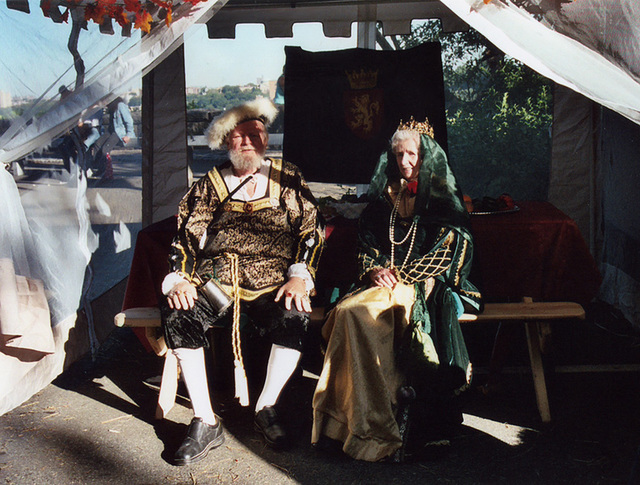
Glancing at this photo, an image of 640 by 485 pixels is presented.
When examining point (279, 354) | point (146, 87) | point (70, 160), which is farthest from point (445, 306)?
point (146, 87)

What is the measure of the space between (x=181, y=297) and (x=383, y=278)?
1.02m

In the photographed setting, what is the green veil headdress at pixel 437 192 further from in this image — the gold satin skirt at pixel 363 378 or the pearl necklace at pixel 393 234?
the gold satin skirt at pixel 363 378

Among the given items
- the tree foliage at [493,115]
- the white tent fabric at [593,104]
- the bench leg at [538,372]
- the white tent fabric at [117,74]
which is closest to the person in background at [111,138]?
the white tent fabric at [117,74]

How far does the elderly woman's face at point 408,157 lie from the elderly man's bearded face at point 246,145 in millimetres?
775

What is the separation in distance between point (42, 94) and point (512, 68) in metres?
5.11

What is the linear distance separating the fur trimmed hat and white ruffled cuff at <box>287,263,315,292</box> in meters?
0.85

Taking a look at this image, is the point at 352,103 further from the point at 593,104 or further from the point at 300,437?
the point at 300,437

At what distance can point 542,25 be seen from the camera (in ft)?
9.43

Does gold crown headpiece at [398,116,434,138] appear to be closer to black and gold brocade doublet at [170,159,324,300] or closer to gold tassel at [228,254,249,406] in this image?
black and gold brocade doublet at [170,159,324,300]

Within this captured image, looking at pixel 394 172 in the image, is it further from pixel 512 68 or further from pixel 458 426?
pixel 512 68

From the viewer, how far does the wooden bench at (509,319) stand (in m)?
3.32

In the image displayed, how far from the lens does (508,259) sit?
391 cm

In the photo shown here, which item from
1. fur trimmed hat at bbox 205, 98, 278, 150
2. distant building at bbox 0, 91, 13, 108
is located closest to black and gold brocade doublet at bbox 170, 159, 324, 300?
fur trimmed hat at bbox 205, 98, 278, 150

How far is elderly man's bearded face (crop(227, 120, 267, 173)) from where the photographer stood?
3.54 metres
